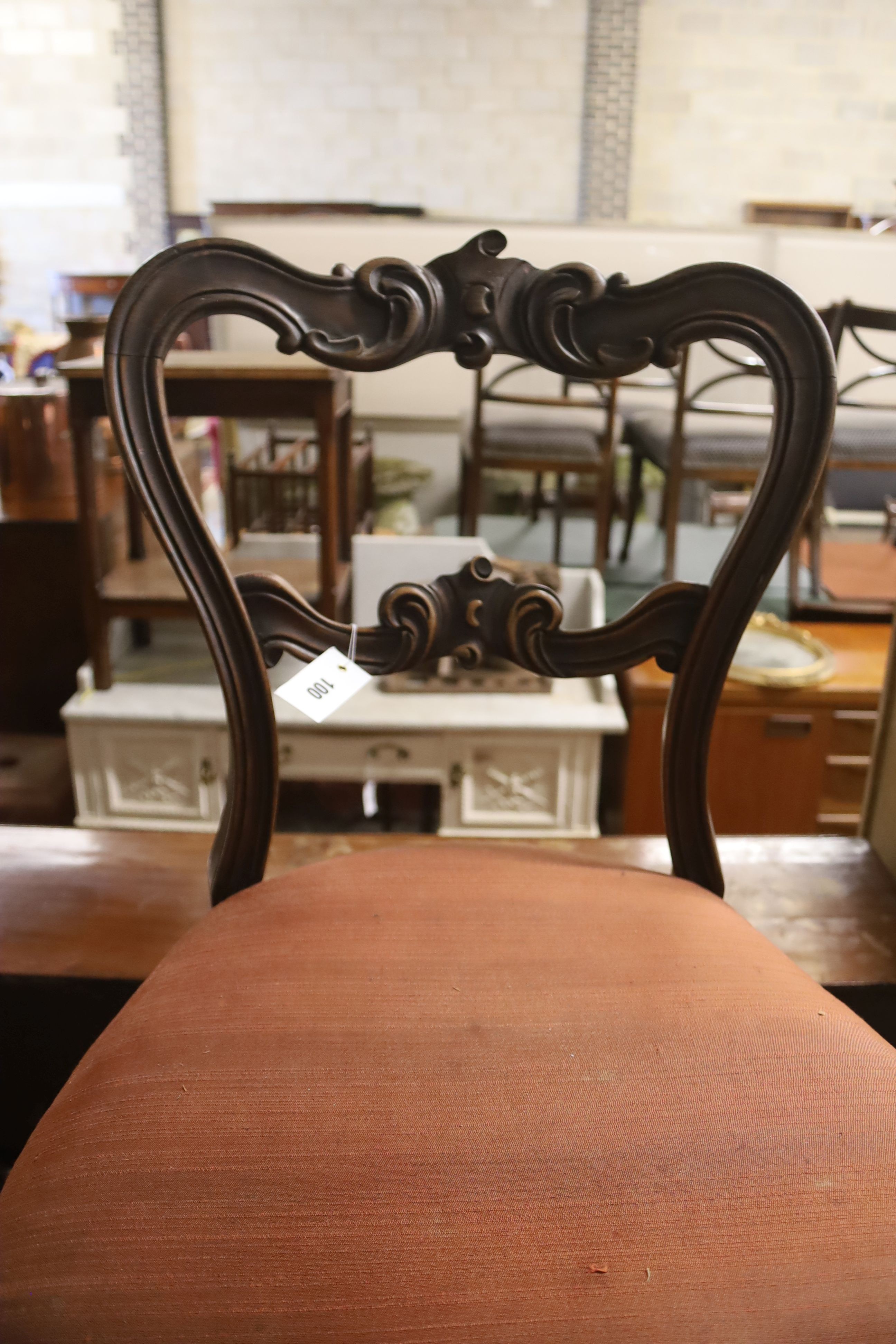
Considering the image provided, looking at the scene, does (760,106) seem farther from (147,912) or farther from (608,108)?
(147,912)

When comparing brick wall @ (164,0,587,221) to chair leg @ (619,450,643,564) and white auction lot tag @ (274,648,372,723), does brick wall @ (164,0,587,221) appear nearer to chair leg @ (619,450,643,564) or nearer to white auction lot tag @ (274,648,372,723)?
chair leg @ (619,450,643,564)

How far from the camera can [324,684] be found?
2.18ft

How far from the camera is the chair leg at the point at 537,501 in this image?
3.48 m

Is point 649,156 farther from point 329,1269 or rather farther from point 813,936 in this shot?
point 329,1269

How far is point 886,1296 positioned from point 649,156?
7284 millimetres

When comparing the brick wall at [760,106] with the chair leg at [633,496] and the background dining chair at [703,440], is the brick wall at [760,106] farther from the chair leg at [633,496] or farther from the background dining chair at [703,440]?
the background dining chair at [703,440]

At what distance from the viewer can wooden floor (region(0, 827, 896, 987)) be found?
932 millimetres

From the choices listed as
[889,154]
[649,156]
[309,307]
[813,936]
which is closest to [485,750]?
[813,936]

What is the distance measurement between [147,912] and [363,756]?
3.58 ft

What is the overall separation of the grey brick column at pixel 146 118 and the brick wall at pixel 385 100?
85 millimetres

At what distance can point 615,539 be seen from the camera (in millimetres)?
3504

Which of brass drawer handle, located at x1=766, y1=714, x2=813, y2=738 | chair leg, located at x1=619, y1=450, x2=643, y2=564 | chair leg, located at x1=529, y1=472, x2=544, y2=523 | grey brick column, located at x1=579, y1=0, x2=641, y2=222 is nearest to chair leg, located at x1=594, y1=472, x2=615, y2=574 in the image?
chair leg, located at x1=619, y1=450, x2=643, y2=564

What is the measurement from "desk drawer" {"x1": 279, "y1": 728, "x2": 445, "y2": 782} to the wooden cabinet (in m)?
0.43

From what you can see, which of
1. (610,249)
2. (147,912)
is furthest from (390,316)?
(610,249)
